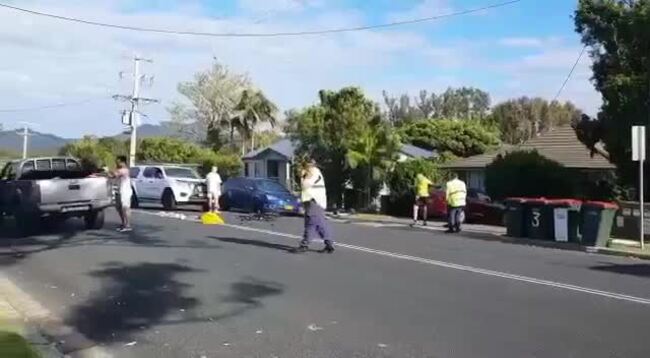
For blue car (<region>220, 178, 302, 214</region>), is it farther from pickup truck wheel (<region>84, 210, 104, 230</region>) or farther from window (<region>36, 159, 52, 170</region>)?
pickup truck wheel (<region>84, 210, 104, 230</region>)

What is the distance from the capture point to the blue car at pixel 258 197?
101 ft

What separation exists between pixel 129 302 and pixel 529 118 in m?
72.0

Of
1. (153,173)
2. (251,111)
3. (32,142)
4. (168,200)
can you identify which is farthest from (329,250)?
(32,142)

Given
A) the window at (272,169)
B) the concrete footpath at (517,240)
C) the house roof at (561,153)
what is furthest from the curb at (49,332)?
the window at (272,169)

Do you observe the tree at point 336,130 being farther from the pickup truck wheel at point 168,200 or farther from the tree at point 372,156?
the pickup truck wheel at point 168,200

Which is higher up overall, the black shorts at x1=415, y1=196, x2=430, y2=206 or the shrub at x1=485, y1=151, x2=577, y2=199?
the shrub at x1=485, y1=151, x2=577, y2=199

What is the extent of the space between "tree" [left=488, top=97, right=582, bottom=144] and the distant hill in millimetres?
41457

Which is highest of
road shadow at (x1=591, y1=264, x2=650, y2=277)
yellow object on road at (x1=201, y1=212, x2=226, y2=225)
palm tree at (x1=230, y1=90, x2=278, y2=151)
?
palm tree at (x1=230, y1=90, x2=278, y2=151)

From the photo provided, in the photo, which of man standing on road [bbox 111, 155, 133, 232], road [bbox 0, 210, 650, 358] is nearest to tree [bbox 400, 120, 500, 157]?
man standing on road [bbox 111, 155, 133, 232]

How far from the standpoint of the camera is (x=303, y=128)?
37094 mm

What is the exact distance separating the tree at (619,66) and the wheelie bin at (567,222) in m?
3.22

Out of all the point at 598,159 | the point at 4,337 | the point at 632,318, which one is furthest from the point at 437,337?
the point at 598,159

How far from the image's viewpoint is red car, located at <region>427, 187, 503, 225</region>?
97.2ft

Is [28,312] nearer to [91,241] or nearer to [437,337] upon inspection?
[437,337]
